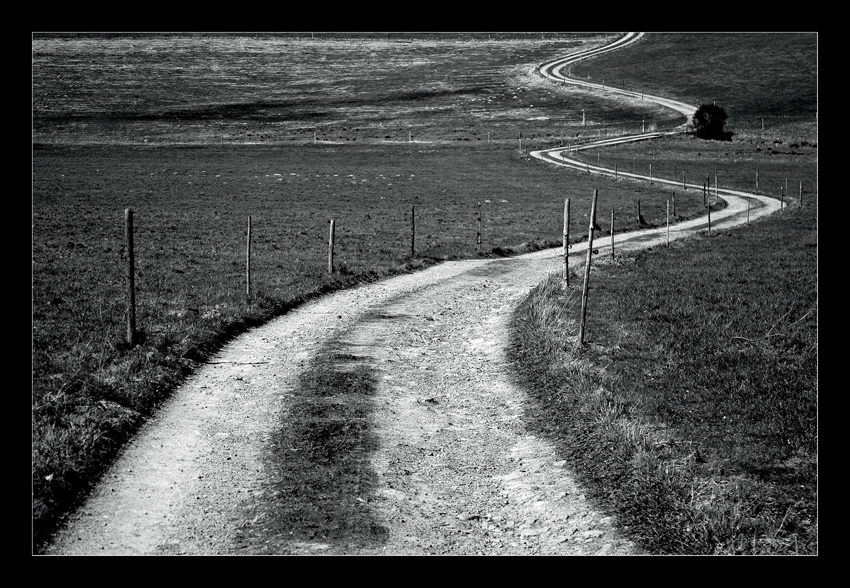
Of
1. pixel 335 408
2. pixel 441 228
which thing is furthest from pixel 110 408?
pixel 441 228

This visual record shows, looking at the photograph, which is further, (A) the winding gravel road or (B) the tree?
(B) the tree

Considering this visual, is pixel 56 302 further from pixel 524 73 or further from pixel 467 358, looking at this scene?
pixel 524 73

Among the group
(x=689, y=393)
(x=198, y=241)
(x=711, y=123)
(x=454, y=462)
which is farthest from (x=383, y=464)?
(x=711, y=123)

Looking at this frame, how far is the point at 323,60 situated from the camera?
171625mm

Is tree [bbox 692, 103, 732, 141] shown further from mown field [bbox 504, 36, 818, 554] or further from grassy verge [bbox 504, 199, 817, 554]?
grassy verge [bbox 504, 199, 817, 554]

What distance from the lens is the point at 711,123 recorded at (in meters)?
94.8

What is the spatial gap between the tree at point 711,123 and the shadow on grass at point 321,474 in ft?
301

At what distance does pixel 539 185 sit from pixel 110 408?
185ft

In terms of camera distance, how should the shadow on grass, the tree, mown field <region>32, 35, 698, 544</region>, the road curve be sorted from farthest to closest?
the tree < the road curve < mown field <region>32, 35, 698, 544</region> < the shadow on grass

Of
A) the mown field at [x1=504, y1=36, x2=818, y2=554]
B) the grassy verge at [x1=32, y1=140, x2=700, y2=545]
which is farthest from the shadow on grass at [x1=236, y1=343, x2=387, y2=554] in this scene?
the mown field at [x1=504, y1=36, x2=818, y2=554]

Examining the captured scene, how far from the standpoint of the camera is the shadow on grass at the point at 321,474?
7926 millimetres

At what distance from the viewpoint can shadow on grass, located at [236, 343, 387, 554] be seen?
793cm

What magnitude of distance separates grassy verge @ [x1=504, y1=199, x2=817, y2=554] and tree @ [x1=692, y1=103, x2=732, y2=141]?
78195 mm

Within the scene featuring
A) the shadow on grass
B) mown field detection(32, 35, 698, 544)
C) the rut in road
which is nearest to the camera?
the shadow on grass
